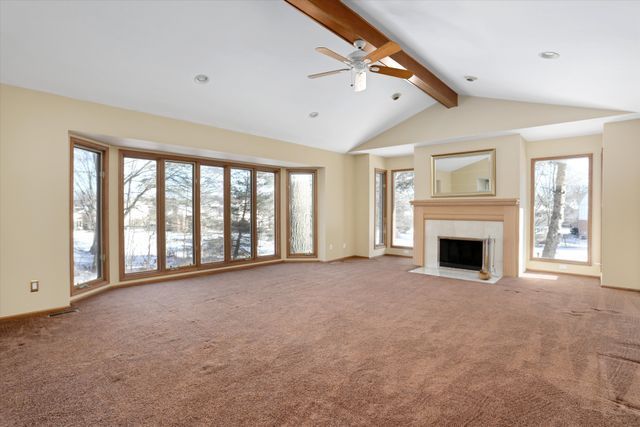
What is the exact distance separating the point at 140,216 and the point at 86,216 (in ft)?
2.82

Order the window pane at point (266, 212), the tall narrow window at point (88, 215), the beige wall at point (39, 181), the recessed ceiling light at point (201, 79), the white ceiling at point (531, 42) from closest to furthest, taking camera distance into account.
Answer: the white ceiling at point (531, 42) < the beige wall at point (39, 181) < the recessed ceiling light at point (201, 79) < the tall narrow window at point (88, 215) < the window pane at point (266, 212)

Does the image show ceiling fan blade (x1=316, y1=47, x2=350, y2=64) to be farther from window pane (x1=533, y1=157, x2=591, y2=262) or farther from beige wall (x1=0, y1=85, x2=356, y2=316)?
window pane (x1=533, y1=157, x2=591, y2=262)

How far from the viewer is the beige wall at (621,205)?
5.05m

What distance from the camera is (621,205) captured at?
5129 millimetres

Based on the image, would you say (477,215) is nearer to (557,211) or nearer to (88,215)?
(557,211)

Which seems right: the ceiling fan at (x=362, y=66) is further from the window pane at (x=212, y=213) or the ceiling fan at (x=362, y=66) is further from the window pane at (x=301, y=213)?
the window pane at (x=301, y=213)

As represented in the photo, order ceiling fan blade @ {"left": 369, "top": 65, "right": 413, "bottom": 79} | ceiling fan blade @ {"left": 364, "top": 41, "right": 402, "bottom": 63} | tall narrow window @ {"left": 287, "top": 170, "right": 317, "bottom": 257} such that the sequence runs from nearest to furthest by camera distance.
→ ceiling fan blade @ {"left": 364, "top": 41, "right": 402, "bottom": 63} → ceiling fan blade @ {"left": 369, "top": 65, "right": 413, "bottom": 79} → tall narrow window @ {"left": 287, "top": 170, "right": 317, "bottom": 257}

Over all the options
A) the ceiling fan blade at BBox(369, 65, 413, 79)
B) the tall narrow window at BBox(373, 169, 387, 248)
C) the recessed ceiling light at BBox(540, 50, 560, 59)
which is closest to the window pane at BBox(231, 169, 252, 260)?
the tall narrow window at BBox(373, 169, 387, 248)

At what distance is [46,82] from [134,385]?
3660 millimetres

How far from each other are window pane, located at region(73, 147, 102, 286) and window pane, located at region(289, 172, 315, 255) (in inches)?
153

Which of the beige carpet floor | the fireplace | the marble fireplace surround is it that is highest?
the marble fireplace surround

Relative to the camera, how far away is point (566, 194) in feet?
20.7

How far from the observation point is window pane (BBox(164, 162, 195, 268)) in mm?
6000

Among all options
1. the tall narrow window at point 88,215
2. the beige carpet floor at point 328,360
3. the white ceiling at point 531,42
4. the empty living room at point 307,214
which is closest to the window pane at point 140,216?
Answer: the empty living room at point 307,214
